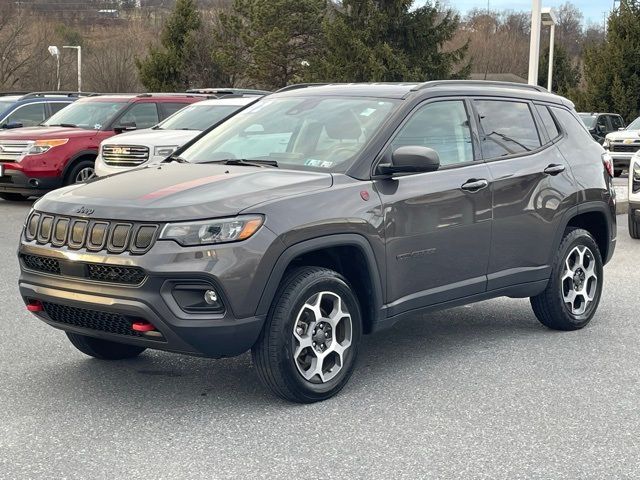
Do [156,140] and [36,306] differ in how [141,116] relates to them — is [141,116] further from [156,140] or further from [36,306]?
[36,306]

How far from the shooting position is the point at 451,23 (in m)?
34.6

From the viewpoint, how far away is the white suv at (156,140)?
13445 mm

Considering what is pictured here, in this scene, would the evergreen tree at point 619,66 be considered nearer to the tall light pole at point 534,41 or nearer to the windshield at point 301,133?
the tall light pole at point 534,41

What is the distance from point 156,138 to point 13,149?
272 cm

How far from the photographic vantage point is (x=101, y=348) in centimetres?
589

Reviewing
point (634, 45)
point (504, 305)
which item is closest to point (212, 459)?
point (504, 305)

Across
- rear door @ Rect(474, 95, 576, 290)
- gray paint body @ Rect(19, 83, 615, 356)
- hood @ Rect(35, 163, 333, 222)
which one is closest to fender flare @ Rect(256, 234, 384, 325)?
gray paint body @ Rect(19, 83, 615, 356)

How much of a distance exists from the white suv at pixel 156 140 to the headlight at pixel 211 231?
8.20 meters

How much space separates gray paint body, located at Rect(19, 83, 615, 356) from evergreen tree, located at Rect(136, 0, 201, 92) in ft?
146

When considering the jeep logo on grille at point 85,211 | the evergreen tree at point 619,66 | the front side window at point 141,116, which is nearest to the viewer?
the jeep logo on grille at point 85,211

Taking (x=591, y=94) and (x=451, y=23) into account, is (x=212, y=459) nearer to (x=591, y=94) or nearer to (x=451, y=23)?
(x=451, y=23)

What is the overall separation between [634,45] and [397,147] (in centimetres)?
3187

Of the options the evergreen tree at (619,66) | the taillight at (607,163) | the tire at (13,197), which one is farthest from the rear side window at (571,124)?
the evergreen tree at (619,66)

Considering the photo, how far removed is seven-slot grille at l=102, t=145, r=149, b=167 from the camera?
13430 mm
